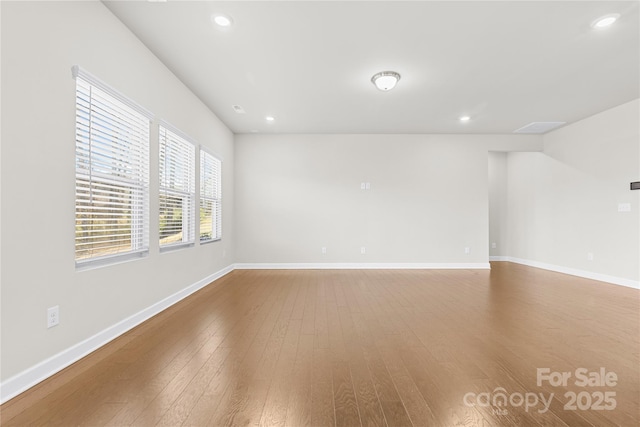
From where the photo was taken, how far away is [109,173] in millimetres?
2500

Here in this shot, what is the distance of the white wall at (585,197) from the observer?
4.52m

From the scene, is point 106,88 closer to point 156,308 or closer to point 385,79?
point 156,308

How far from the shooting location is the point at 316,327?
8.96 feet

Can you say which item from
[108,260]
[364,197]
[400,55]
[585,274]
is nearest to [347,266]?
[364,197]

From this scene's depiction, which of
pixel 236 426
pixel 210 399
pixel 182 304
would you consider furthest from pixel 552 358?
pixel 182 304

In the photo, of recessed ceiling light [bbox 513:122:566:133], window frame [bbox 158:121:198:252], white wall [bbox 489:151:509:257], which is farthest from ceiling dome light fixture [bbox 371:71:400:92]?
white wall [bbox 489:151:509:257]

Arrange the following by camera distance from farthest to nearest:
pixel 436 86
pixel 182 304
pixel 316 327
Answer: pixel 436 86
pixel 182 304
pixel 316 327

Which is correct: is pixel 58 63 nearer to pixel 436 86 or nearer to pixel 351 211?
pixel 436 86

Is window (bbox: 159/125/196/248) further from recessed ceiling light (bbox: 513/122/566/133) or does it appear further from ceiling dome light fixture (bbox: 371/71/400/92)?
recessed ceiling light (bbox: 513/122/566/133)

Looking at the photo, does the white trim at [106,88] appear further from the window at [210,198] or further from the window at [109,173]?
the window at [210,198]

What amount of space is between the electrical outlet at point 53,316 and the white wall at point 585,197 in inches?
270

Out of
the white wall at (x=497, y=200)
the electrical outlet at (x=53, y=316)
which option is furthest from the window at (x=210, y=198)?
the white wall at (x=497, y=200)

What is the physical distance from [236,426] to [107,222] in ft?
6.61

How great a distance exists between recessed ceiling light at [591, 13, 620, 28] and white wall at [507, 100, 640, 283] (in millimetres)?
2752
